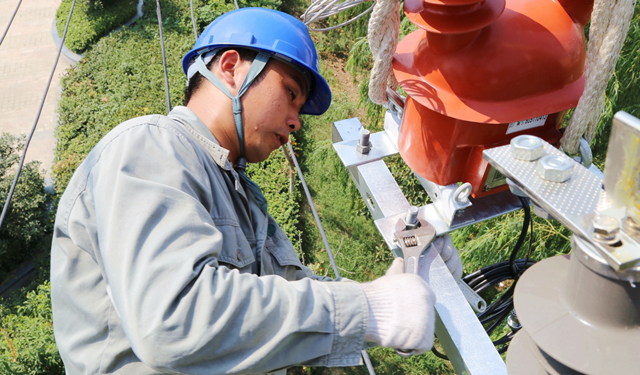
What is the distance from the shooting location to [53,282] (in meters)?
1.56

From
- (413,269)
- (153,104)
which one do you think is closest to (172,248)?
(413,269)

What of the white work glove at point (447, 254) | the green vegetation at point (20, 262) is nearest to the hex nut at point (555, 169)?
the white work glove at point (447, 254)

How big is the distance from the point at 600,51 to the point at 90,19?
11491mm

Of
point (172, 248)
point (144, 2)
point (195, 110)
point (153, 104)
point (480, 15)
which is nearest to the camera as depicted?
point (172, 248)

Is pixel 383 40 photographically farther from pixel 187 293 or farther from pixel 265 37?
pixel 187 293

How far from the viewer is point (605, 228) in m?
0.73

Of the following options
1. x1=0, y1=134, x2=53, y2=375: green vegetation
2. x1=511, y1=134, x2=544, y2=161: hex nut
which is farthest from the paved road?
x1=511, y1=134, x2=544, y2=161: hex nut

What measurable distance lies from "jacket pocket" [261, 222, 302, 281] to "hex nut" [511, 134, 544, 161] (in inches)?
46.9

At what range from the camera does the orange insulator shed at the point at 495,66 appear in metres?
1.47

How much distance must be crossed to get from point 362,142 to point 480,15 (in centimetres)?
69

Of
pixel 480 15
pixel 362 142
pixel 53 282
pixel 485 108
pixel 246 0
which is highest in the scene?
pixel 480 15

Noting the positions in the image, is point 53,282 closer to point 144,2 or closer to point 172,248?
point 172,248

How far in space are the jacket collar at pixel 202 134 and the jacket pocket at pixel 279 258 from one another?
430mm

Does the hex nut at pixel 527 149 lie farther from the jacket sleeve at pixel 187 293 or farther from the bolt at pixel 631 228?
the jacket sleeve at pixel 187 293
